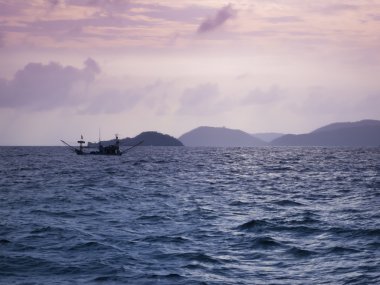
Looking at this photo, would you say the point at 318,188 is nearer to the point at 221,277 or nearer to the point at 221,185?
the point at 221,185

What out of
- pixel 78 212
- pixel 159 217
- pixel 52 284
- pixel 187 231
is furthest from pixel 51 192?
pixel 52 284

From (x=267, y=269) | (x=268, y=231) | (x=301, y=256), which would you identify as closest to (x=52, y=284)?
(x=267, y=269)

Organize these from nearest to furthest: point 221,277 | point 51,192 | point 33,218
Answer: point 221,277 → point 33,218 → point 51,192

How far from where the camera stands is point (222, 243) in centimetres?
2495

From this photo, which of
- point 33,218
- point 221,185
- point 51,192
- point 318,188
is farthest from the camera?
point 221,185

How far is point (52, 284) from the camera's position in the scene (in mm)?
17828

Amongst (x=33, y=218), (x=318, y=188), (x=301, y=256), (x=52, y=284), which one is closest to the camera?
(x=52, y=284)

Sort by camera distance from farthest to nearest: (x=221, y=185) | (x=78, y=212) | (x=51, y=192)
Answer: (x=221, y=185) < (x=51, y=192) < (x=78, y=212)

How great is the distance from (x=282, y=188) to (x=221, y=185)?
25.6ft

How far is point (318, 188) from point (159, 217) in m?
28.0

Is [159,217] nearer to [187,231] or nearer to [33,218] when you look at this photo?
[187,231]

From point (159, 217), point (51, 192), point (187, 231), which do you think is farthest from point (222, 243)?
point (51, 192)

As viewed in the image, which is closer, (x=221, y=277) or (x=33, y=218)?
(x=221, y=277)

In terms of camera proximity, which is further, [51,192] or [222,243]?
[51,192]
